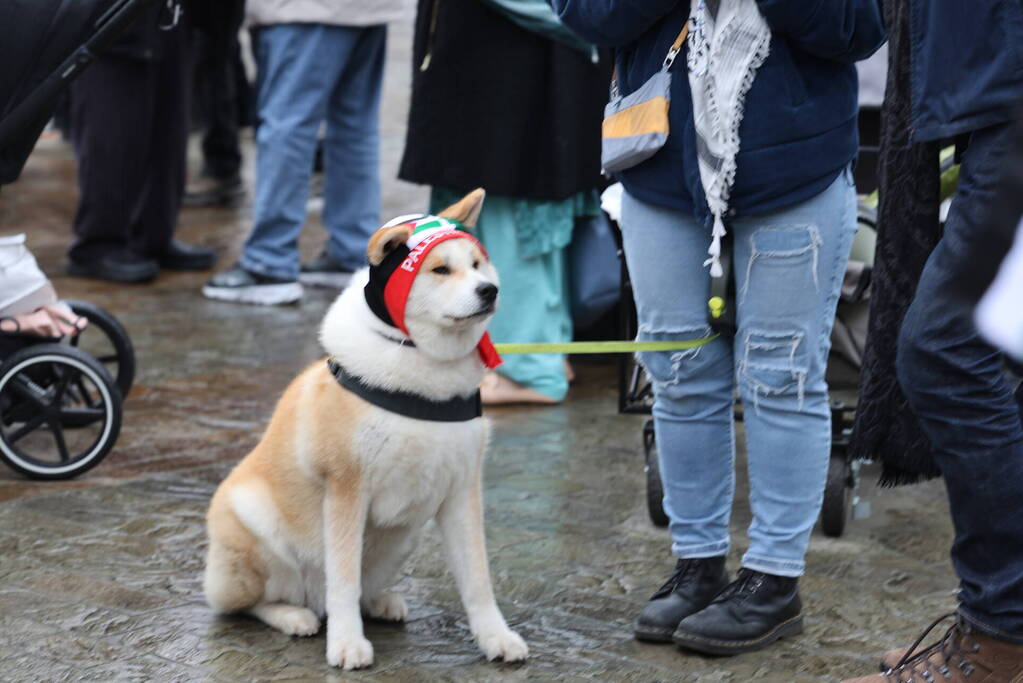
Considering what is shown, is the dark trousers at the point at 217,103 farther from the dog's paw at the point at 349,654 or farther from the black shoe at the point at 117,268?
the dog's paw at the point at 349,654

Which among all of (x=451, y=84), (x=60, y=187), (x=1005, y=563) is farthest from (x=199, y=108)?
(x=1005, y=563)

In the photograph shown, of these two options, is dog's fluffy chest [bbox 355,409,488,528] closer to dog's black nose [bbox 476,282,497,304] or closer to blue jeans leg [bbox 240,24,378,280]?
dog's black nose [bbox 476,282,497,304]

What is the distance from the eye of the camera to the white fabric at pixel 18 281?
4492mm

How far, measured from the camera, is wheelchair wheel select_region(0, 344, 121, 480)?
4492 mm

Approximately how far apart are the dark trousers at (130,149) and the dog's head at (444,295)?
4.59m

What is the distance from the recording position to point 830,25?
3.00m

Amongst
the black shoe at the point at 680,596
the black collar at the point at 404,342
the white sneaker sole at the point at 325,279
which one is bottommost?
the white sneaker sole at the point at 325,279

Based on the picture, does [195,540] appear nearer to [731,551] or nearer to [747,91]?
[731,551]

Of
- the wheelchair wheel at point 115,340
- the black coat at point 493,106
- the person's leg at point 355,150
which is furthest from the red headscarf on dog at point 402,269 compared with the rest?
the person's leg at point 355,150

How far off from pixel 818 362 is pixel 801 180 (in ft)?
1.39

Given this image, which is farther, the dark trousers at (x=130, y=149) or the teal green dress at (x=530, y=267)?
the dark trousers at (x=130, y=149)

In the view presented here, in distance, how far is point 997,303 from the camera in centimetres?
182

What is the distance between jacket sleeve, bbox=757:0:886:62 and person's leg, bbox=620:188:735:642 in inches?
17.8

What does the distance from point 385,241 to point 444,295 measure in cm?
17
